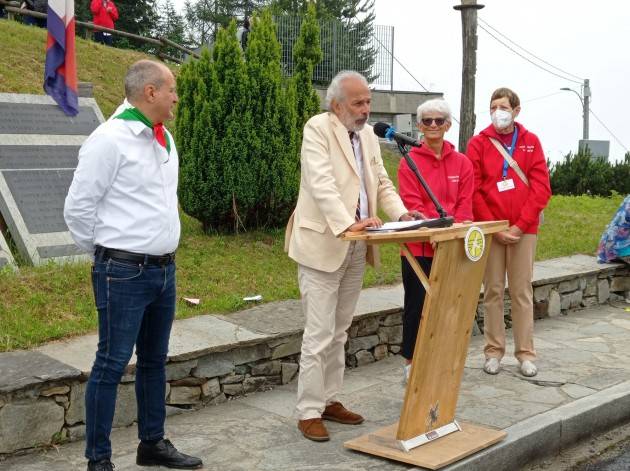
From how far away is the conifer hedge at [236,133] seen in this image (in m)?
8.46

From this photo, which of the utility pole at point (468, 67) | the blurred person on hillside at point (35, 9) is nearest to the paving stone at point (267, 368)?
the utility pole at point (468, 67)

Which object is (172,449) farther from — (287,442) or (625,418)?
(625,418)

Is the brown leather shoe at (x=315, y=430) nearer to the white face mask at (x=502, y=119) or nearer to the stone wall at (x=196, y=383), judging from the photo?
the stone wall at (x=196, y=383)

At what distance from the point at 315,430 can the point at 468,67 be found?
7781 mm

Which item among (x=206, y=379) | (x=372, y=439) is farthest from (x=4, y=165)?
(x=372, y=439)

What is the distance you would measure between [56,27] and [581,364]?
19.4ft

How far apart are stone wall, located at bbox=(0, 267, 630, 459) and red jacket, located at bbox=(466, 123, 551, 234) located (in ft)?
4.13

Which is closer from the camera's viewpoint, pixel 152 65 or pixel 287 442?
pixel 152 65

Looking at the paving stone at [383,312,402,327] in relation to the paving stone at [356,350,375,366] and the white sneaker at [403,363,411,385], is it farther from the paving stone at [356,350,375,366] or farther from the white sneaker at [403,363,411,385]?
the white sneaker at [403,363,411,385]

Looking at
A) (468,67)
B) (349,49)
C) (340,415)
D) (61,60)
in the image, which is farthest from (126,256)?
(349,49)

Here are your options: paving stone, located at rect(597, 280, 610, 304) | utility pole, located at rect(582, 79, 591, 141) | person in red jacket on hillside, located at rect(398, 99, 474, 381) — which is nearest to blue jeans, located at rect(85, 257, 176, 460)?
person in red jacket on hillside, located at rect(398, 99, 474, 381)

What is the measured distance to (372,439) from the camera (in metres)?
4.55

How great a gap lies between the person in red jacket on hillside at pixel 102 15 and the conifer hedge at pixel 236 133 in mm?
11710

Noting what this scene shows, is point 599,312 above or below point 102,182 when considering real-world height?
below
